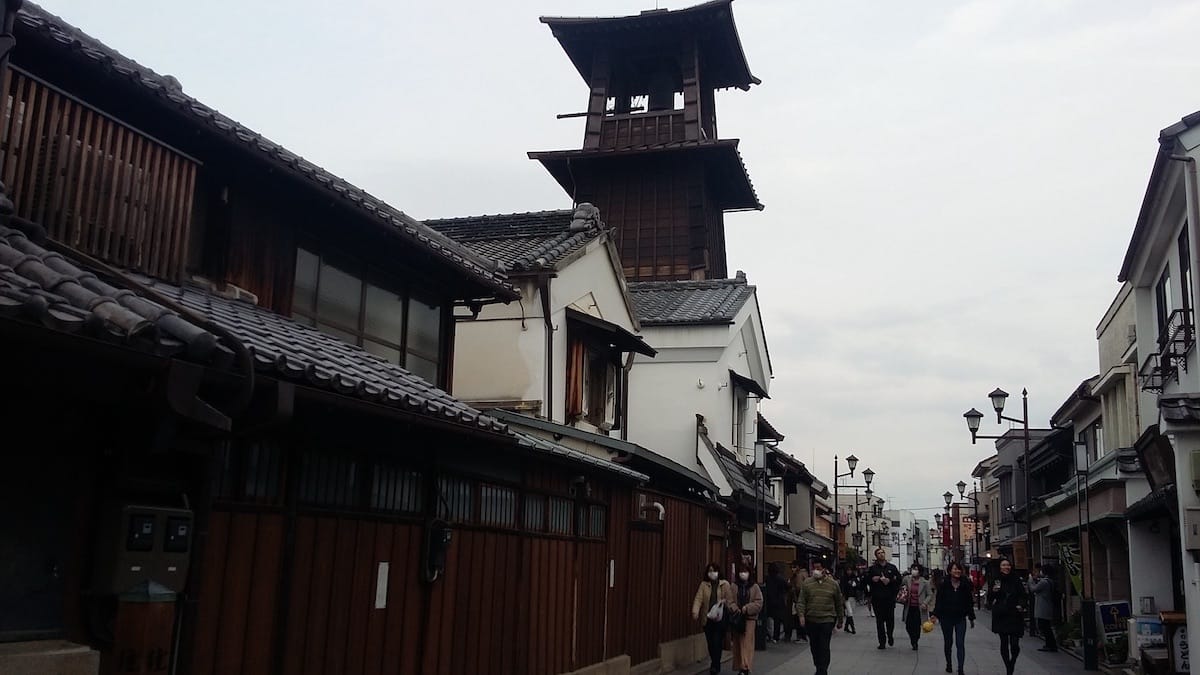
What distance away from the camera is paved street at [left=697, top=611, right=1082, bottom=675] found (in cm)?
1980

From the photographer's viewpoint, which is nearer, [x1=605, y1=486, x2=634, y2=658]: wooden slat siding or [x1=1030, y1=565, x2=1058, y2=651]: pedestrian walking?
[x1=605, y1=486, x2=634, y2=658]: wooden slat siding

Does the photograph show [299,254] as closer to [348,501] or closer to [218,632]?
[348,501]

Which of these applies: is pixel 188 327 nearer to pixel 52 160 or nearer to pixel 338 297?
pixel 52 160

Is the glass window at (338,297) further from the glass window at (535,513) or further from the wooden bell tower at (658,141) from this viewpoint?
the wooden bell tower at (658,141)

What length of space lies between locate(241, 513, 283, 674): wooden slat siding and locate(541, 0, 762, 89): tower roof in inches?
1096

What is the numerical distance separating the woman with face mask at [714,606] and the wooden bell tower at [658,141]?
1600 centimetres

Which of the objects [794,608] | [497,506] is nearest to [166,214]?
[497,506]

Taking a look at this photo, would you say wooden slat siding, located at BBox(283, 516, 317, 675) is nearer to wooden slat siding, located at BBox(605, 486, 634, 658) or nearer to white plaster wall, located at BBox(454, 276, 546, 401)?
wooden slat siding, located at BBox(605, 486, 634, 658)

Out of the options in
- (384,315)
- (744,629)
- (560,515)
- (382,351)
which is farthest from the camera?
(744,629)

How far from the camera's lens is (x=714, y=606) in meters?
18.3

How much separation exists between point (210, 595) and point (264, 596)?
65cm

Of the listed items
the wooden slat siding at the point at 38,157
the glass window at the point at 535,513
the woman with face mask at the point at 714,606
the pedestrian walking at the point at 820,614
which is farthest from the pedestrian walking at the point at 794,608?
the wooden slat siding at the point at 38,157

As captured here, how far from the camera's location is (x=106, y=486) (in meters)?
6.54

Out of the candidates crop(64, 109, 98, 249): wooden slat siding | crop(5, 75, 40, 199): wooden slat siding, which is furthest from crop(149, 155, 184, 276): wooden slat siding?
crop(5, 75, 40, 199): wooden slat siding
